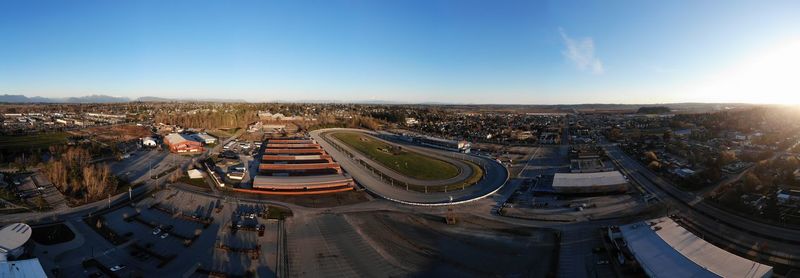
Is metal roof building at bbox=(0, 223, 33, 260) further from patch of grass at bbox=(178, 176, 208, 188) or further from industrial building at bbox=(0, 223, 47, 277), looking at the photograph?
patch of grass at bbox=(178, 176, 208, 188)

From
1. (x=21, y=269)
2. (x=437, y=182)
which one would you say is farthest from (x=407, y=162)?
(x=21, y=269)

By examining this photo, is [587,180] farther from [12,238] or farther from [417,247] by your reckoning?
[12,238]

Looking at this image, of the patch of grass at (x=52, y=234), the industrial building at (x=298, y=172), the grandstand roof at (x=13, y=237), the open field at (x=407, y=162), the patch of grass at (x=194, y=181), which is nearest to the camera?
the grandstand roof at (x=13, y=237)

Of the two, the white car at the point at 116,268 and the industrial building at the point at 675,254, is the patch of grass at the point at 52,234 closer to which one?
the white car at the point at 116,268

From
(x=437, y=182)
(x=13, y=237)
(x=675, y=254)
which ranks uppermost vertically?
(x=13, y=237)

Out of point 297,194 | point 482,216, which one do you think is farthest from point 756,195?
point 297,194

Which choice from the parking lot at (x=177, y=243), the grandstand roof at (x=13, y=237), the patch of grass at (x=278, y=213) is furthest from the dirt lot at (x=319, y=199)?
the grandstand roof at (x=13, y=237)
